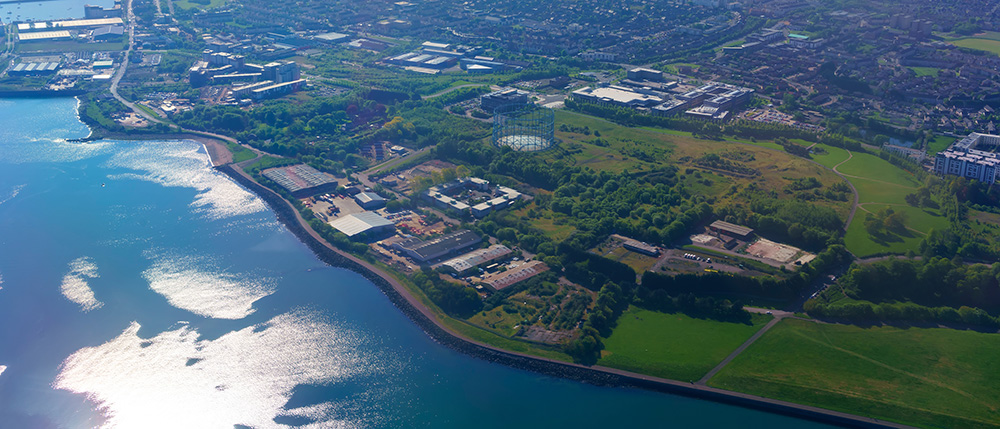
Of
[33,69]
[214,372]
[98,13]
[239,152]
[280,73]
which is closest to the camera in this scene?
[214,372]

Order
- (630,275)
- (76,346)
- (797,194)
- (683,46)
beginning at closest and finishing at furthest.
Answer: (76,346), (630,275), (797,194), (683,46)

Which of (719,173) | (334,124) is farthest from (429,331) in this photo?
→ (334,124)

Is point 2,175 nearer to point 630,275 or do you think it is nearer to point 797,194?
point 630,275

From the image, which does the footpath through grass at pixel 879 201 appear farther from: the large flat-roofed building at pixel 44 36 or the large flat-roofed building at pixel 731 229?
the large flat-roofed building at pixel 44 36

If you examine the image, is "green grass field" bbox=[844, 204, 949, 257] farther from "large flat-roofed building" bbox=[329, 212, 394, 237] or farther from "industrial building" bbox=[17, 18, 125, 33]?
"industrial building" bbox=[17, 18, 125, 33]

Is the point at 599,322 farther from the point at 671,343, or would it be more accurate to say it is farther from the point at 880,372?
the point at 880,372

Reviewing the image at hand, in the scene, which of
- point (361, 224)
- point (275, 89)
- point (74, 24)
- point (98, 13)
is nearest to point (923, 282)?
point (361, 224)
